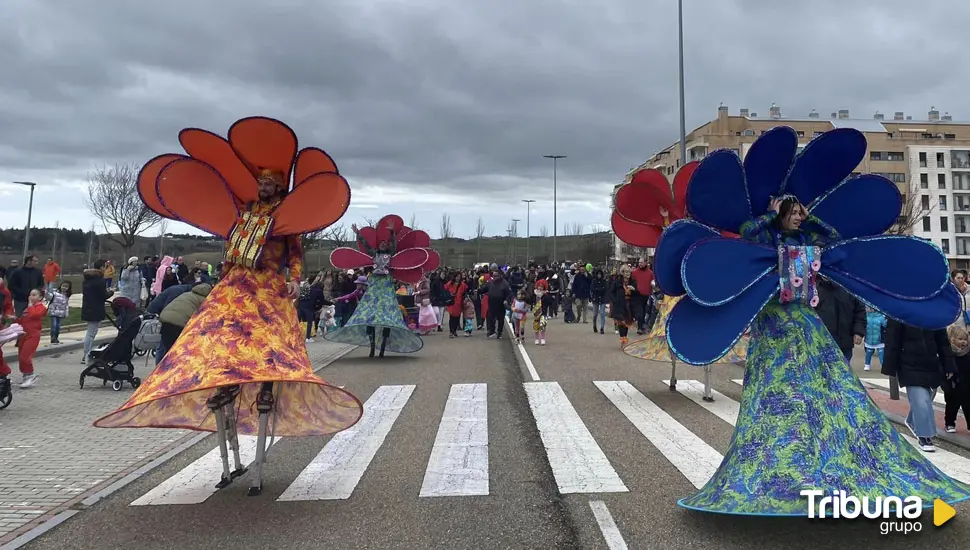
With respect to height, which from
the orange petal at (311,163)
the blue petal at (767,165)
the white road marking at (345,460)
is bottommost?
the white road marking at (345,460)

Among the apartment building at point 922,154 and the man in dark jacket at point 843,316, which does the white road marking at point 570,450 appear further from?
the apartment building at point 922,154

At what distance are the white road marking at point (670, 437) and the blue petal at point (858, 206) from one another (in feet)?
6.95

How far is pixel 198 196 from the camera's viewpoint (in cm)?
496

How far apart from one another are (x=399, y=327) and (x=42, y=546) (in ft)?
28.2

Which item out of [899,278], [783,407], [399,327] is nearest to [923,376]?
[899,278]

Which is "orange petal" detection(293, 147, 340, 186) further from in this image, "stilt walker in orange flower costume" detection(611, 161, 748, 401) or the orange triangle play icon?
the orange triangle play icon

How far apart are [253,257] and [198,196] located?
2.63 feet

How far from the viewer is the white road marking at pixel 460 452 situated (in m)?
4.82

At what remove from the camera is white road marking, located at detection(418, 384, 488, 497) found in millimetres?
4816

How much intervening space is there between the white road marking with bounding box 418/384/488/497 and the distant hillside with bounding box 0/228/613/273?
2583cm

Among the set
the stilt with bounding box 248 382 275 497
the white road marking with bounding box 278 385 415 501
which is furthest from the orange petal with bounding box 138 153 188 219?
the white road marking with bounding box 278 385 415 501

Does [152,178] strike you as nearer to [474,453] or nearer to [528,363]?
[474,453]

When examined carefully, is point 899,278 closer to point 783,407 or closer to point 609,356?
point 783,407

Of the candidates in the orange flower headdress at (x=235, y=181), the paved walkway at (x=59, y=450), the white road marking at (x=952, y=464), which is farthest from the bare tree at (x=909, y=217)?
the paved walkway at (x=59, y=450)
